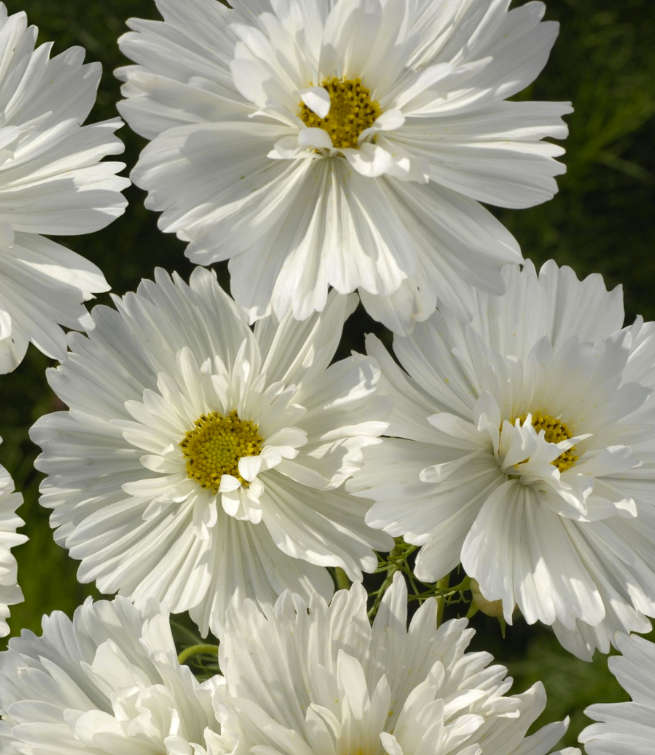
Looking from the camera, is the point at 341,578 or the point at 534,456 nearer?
the point at 534,456

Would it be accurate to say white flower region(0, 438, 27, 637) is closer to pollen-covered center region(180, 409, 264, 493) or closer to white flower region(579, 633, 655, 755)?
pollen-covered center region(180, 409, 264, 493)

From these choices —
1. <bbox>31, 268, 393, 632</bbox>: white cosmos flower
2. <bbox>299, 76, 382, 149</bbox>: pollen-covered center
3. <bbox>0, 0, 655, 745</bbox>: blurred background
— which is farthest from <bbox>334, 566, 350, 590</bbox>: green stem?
<bbox>0, 0, 655, 745</bbox>: blurred background

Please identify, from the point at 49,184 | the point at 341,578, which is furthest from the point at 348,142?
the point at 341,578

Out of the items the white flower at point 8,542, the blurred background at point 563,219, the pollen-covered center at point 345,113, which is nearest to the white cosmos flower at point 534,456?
the pollen-covered center at point 345,113

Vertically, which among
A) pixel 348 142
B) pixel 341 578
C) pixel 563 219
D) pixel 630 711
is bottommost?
pixel 630 711

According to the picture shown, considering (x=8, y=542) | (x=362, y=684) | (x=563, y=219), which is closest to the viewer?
(x=362, y=684)

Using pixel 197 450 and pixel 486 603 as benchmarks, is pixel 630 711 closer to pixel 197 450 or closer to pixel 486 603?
pixel 486 603

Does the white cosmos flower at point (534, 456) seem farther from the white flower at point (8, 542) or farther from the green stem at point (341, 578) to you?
the white flower at point (8, 542)
